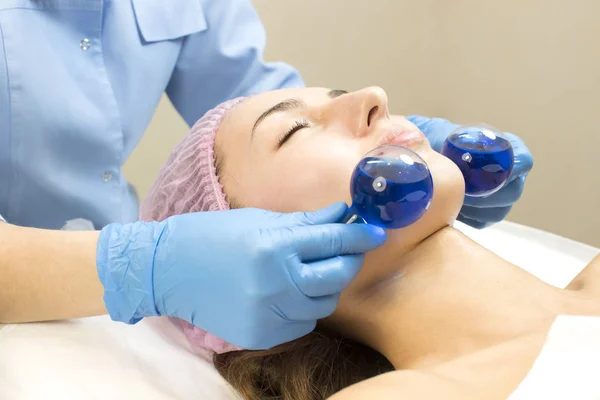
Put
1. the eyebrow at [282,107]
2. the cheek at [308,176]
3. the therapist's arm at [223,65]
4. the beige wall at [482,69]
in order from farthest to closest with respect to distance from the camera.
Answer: the beige wall at [482,69] < the therapist's arm at [223,65] < the eyebrow at [282,107] < the cheek at [308,176]

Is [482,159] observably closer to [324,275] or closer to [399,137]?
[399,137]

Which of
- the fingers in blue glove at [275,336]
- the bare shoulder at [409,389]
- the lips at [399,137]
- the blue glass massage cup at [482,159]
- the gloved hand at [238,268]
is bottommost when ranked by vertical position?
the fingers in blue glove at [275,336]

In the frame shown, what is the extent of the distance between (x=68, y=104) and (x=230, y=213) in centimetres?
55

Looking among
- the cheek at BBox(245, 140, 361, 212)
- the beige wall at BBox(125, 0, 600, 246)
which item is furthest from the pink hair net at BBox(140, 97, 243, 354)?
the beige wall at BBox(125, 0, 600, 246)

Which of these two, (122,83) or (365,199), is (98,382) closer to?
(365,199)

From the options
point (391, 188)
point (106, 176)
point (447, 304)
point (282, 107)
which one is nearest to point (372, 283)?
point (447, 304)

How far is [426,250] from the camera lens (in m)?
0.95

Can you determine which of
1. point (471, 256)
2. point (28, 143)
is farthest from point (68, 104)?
point (471, 256)

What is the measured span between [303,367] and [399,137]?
437 millimetres

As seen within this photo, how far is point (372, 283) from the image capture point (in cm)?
96

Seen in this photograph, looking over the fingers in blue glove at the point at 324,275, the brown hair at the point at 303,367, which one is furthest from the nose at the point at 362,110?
the brown hair at the point at 303,367

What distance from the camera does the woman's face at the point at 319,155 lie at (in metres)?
0.93

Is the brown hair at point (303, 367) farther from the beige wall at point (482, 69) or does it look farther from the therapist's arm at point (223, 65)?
the beige wall at point (482, 69)

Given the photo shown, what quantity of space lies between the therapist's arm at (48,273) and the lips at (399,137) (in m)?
0.49
